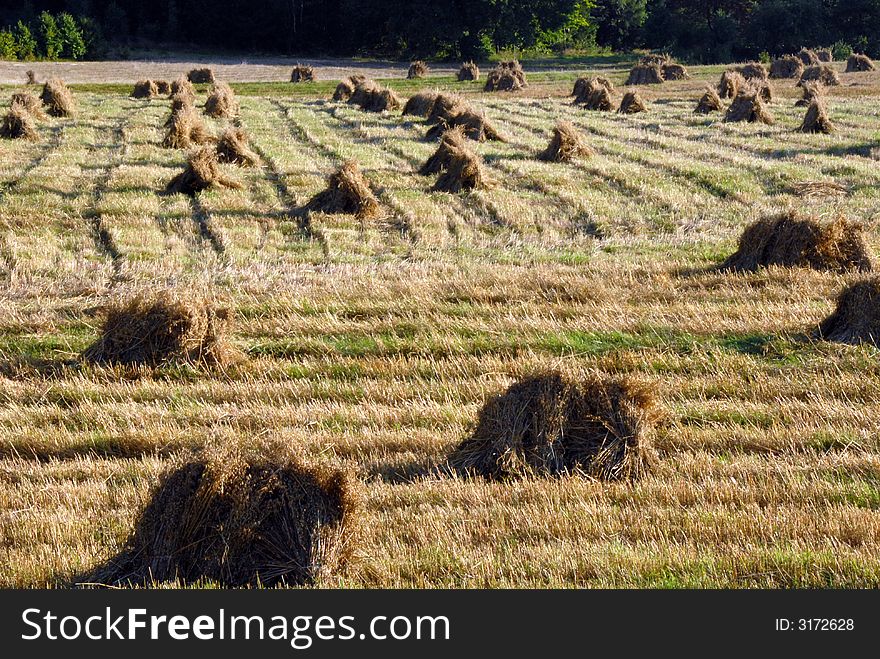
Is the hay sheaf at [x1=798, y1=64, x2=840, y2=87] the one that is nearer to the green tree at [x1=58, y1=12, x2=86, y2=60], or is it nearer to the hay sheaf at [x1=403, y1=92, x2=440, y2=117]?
the hay sheaf at [x1=403, y1=92, x2=440, y2=117]

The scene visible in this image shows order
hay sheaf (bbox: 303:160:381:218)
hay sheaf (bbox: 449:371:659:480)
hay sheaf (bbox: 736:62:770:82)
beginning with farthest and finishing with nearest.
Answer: hay sheaf (bbox: 736:62:770:82)
hay sheaf (bbox: 303:160:381:218)
hay sheaf (bbox: 449:371:659:480)

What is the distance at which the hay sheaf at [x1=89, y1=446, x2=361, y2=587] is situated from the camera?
5.24 m

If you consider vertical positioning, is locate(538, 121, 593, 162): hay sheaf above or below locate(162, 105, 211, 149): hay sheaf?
above

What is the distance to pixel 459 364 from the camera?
29.6 feet

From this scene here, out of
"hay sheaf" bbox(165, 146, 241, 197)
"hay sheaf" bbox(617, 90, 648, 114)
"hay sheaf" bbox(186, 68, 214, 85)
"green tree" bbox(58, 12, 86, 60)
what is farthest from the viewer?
"green tree" bbox(58, 12, 86, 60)

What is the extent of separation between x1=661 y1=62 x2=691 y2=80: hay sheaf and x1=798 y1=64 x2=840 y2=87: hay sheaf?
19.9ft

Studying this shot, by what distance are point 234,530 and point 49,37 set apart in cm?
6023

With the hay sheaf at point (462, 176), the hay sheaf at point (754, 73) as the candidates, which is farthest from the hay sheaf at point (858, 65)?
the hay sheaf at point (462, 176)

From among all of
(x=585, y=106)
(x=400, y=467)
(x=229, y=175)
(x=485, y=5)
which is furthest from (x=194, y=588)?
(x=485, y=5)

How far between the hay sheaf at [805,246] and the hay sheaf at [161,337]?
244 inches

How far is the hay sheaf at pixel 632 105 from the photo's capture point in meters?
32.0

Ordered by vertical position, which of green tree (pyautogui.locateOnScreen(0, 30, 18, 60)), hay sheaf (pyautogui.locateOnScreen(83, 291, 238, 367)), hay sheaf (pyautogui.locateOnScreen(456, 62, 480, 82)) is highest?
hay sheaf (pyautogui.locateOnScreen(83, 291, 238, 367))

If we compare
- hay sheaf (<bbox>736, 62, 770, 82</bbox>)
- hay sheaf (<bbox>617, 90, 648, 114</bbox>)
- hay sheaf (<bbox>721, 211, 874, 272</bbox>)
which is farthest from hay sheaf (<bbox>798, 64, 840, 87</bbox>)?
hay sheaf (<bbox>721, 211, 874, 272</bbox>)

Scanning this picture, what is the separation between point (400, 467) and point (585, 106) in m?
29.1
